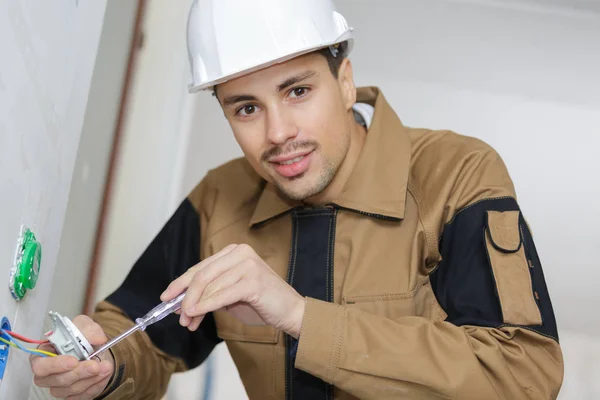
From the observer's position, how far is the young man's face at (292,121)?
1129mm

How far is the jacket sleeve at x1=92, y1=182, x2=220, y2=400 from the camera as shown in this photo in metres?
1.25

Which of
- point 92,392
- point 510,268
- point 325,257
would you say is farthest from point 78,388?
point 510,268

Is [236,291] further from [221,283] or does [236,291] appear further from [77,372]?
[77,372]

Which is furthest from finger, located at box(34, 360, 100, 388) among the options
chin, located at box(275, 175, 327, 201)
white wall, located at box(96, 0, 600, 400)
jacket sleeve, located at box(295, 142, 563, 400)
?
white wall, located at box(96, 0, 600, 400)

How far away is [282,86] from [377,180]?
0.23m

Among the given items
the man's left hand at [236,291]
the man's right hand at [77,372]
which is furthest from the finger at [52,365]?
the man's left hand at [236,291]

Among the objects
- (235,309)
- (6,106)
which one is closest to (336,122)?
(235,309)

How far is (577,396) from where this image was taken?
187 cm

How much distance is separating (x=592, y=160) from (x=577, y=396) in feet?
2.10

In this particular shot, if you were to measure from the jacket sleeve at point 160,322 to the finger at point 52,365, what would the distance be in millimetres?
201

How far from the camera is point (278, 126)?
1.12 meters

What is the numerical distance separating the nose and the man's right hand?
0.38 metres

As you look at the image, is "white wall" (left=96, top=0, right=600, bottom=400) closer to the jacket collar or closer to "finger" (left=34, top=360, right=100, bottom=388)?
the jacket collar

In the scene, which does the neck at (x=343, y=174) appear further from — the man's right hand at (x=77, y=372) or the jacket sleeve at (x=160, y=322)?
the man's right hand at (x=77, y=372)
